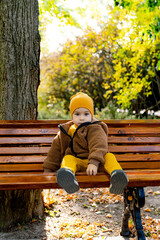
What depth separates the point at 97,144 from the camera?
246 centimetres

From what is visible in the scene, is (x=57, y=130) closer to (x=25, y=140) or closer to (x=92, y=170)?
(x=25, y=140)

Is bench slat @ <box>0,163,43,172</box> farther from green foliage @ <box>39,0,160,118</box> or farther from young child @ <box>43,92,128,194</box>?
green foliage @ <box>39,0,160,118</box>

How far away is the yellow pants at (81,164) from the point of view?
2.33 m

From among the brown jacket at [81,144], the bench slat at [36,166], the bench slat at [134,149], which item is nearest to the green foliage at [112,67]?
the bench slat at [134,149]

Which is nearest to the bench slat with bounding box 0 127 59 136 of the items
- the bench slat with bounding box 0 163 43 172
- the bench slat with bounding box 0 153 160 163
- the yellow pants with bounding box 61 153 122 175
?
the bench slat with bounding box 0 153 160 163

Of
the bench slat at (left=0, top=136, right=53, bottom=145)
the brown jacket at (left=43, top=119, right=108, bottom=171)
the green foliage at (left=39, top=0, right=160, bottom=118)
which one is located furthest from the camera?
the green foliage at (left=39, top=0, right=160, bottom=118)

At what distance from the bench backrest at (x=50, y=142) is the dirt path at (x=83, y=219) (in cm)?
100

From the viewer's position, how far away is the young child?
2375 millimetres

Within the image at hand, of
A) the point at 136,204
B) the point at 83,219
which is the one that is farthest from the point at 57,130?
the point at 83,219

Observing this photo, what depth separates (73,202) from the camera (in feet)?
14.3

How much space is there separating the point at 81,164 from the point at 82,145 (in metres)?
0.19

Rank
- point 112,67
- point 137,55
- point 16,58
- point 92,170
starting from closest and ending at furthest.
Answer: point 92,170 < point 16,58 < point 137,55 < point 112,67

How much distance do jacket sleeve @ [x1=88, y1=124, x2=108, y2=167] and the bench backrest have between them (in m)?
0.54

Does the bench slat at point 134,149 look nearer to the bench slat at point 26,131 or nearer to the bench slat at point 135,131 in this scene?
the bench slat at point 135,131
